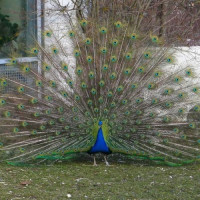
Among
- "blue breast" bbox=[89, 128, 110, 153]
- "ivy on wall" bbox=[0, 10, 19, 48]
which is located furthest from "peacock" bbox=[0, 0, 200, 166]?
"ivy on wall" bbox=[0, 10, 19, 48]

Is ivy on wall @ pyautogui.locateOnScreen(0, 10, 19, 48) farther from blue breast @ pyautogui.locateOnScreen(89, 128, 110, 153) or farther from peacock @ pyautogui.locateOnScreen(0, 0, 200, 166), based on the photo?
blue breast @ pyautogui.locateOnScreen(89, 128, 110, 153)

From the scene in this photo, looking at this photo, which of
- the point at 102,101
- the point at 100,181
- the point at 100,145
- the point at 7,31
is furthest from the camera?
the point at 7,31

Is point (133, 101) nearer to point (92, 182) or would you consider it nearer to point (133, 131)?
point (133, 131)

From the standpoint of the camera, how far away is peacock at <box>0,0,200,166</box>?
5859mm

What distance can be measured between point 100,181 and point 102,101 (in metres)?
1.23

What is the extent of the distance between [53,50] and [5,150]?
4.65 feet

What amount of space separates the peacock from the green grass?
20 cm

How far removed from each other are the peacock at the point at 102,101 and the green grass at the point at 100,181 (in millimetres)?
202

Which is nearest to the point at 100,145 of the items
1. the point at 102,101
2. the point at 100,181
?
the point at 102,101

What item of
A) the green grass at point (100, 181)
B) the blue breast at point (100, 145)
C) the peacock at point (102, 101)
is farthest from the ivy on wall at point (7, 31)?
the blue breast at point (100, 145)

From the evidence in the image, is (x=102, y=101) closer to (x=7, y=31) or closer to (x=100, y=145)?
(x=100, y=145)

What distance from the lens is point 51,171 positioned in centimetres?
548

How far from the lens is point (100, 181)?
5.12 meters

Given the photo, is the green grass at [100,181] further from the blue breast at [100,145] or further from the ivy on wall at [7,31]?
the ivy on wall at [7,31]
